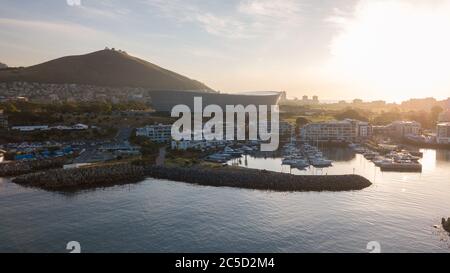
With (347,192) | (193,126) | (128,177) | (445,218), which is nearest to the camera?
(445,218)

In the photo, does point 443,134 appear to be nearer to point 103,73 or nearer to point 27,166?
point 27,166

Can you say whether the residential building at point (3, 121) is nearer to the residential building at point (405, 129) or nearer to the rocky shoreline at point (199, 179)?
the rocky shoreline at point (199, 179)

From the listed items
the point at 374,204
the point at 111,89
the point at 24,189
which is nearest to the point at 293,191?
the point at 374,204

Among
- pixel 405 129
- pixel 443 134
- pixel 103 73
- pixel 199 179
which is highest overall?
pixel 103 73

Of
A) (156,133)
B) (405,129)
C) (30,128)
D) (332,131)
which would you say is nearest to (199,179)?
(156,133)

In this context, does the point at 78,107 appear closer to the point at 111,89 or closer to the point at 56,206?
the point at 56,206

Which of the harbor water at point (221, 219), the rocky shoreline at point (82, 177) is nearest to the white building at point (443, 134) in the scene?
the harbor water at point (221, 219)
